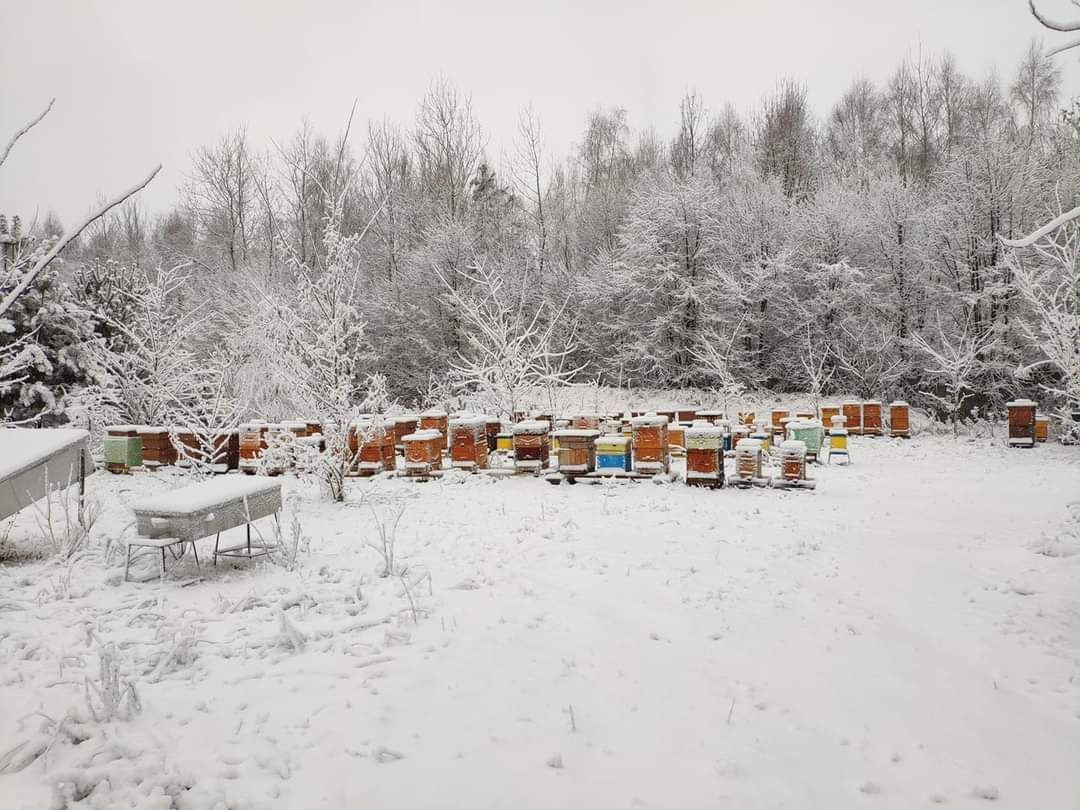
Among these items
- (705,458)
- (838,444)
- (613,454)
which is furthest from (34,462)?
(838,444)

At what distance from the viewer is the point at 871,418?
744 inches

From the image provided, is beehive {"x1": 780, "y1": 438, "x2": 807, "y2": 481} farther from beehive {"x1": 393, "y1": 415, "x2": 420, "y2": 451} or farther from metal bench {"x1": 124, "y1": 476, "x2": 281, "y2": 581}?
metal bench {"x1": 124, "y1": 476, "x2": 281, "y2": 581}

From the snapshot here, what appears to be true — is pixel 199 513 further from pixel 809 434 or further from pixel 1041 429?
pixel 1041 429

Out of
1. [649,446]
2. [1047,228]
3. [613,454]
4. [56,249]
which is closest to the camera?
[56,249]

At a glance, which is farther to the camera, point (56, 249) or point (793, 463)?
point (793, 463)

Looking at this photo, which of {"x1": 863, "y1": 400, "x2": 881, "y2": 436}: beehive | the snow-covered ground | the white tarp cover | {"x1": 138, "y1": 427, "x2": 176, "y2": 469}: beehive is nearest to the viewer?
the snow-covered ground

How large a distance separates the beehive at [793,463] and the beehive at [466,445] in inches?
213

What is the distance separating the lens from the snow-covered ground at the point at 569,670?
352 centimetres

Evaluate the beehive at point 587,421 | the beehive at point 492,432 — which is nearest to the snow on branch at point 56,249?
the beehive at point 587,421

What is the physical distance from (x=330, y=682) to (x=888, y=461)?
1385 cm

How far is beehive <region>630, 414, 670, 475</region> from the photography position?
1130 centimetres

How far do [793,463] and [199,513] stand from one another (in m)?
8.88

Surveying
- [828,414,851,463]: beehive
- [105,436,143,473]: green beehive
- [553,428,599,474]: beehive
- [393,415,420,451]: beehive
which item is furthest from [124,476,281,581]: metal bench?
[828,414,851,463]: beehive

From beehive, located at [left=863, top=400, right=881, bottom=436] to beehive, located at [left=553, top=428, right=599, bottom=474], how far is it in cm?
1102
